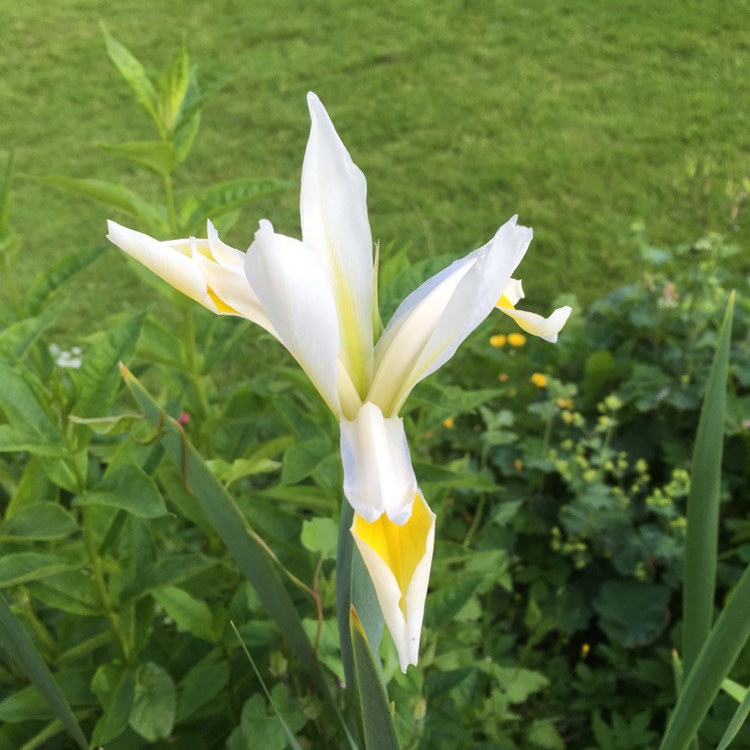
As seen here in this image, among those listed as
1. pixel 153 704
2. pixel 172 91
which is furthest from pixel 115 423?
pixel 172 91

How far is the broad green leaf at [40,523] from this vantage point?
36.5 inches

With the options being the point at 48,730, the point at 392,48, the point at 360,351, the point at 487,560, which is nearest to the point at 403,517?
the point at 360,351

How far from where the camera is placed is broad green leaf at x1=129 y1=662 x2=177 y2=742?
99 cm

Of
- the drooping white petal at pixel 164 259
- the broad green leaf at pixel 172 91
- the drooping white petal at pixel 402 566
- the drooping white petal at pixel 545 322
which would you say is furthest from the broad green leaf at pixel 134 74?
the drooping white petal at pixel 402 566

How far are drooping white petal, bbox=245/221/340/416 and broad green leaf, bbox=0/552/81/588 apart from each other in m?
0.50

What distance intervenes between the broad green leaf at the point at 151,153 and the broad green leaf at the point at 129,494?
47cm

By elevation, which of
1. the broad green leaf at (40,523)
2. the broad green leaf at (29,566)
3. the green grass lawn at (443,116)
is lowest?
the green grass lawn at (443,116)

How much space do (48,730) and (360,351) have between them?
693mm

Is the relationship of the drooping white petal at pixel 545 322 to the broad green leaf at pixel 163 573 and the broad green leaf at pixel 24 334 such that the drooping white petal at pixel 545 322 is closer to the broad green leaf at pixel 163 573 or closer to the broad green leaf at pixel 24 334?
the broad green leaf at pixel 163 573

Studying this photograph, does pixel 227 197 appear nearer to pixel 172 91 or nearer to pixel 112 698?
pixel 172 91

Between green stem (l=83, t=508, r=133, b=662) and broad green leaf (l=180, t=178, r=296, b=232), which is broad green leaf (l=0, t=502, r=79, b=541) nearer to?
green stem (l=83, t=508, r=133, b=662)

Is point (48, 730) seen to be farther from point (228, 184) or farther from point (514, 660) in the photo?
point (514, 660)

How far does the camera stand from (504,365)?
2.24 meters

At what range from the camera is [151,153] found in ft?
4.03
